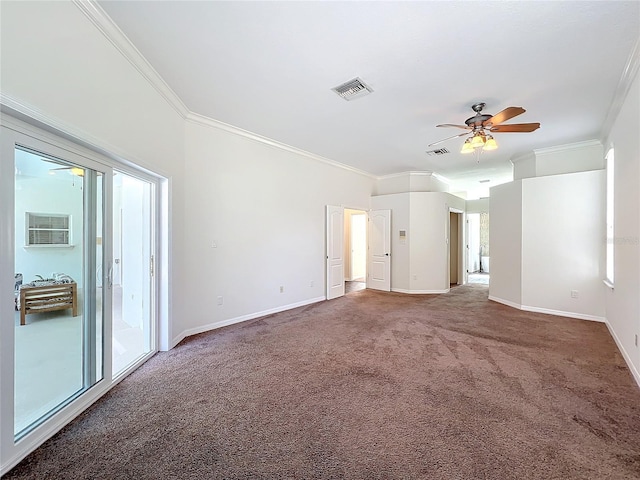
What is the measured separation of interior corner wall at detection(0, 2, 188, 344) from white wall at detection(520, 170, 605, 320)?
20.1 ft

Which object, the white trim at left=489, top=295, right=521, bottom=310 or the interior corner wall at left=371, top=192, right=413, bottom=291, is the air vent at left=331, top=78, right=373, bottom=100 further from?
the white trim at left=489, top=295, right=521, bottom=310

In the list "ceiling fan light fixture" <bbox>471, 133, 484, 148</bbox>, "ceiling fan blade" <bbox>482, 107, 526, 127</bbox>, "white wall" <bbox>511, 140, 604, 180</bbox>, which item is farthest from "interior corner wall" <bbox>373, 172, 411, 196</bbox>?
"ceiling fan blade" <bbox>482, 107, 526, 127</bbox>

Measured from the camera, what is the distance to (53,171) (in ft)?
6.97

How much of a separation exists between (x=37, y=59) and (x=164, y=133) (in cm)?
160

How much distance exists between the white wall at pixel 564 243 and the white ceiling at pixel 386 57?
1.09 m

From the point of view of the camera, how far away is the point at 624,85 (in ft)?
10.1

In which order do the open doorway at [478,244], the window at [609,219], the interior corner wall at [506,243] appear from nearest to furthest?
the window at [609,219] → the interior corner wall at [506,243] → the open doorway at [478,244]

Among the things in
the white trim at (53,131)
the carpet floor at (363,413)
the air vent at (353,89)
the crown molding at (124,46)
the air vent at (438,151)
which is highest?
the air vent at (438,151)

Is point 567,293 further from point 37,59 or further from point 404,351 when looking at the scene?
point 37,59

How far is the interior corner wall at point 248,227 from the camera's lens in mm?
4031

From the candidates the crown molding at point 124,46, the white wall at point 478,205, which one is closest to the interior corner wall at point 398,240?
the white wall at point 478,205

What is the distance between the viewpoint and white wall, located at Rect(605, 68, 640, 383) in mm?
2756

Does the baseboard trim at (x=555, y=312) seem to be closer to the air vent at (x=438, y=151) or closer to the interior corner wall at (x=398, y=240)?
the interior corner wall at (x=398, y=240)

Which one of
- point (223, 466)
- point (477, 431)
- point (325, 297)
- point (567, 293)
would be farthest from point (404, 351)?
point (567, 293)
